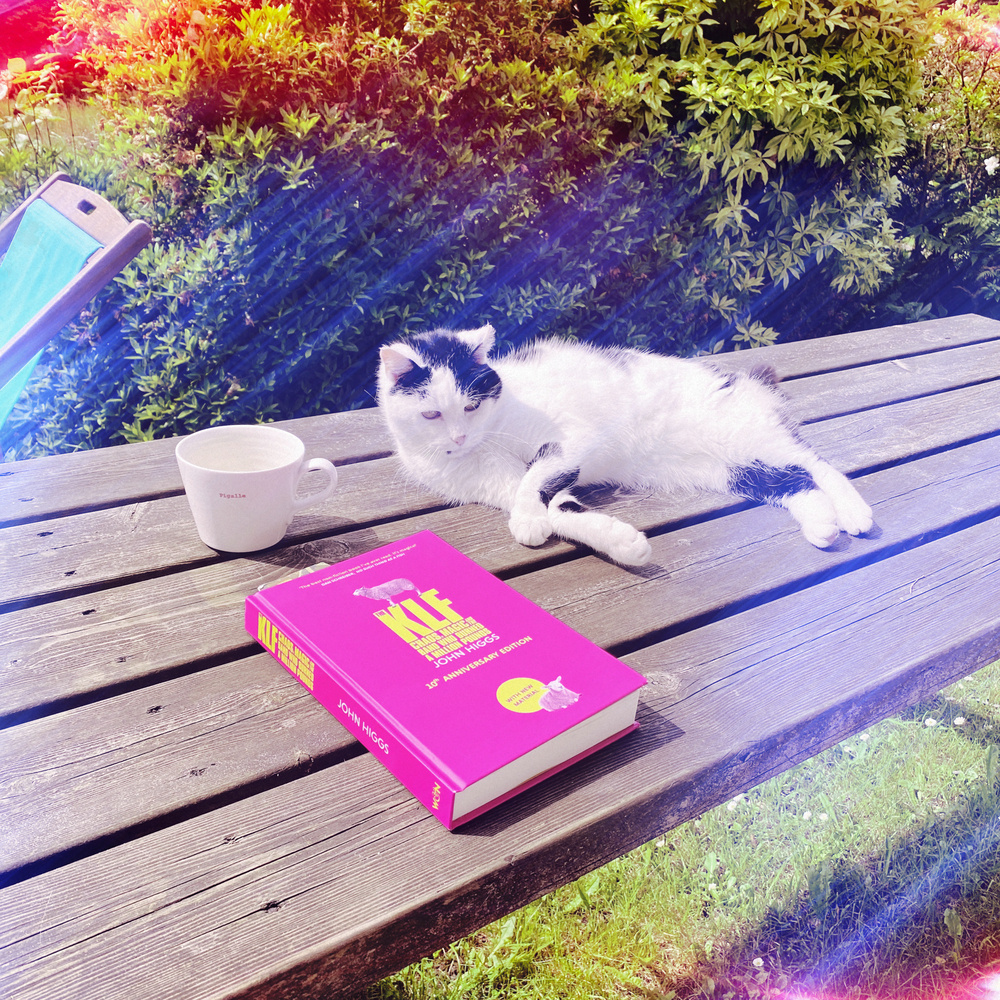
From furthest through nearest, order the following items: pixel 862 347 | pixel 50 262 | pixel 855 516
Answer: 1. pixel 862 347
2. pixel 50 262
3. pixel 855 516

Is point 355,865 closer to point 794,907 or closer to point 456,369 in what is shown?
point 456,369

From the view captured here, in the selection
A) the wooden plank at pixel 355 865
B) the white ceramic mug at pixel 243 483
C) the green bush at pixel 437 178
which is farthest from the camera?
the green bush at pixel 437 178

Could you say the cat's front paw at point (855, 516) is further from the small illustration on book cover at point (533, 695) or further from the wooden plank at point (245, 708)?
the small illustration on book cover at point (533, 695)

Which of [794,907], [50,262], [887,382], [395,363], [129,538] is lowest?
[794,907]

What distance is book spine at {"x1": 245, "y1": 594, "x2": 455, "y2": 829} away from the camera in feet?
2.63

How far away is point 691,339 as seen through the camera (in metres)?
4.13

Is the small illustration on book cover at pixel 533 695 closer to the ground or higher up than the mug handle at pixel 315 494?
closer to the ground

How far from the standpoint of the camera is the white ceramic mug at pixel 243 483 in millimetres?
1163

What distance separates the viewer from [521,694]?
2.92 ft

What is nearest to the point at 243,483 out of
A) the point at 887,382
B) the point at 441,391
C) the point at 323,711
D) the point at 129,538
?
the point at 129,538

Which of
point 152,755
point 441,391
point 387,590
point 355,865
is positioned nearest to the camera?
point 355,865

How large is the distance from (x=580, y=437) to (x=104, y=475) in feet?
3.10

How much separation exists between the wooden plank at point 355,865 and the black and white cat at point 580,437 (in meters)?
0.43

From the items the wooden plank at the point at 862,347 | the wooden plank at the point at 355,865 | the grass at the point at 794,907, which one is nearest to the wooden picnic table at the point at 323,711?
the wooden plank at the point at 355,865
